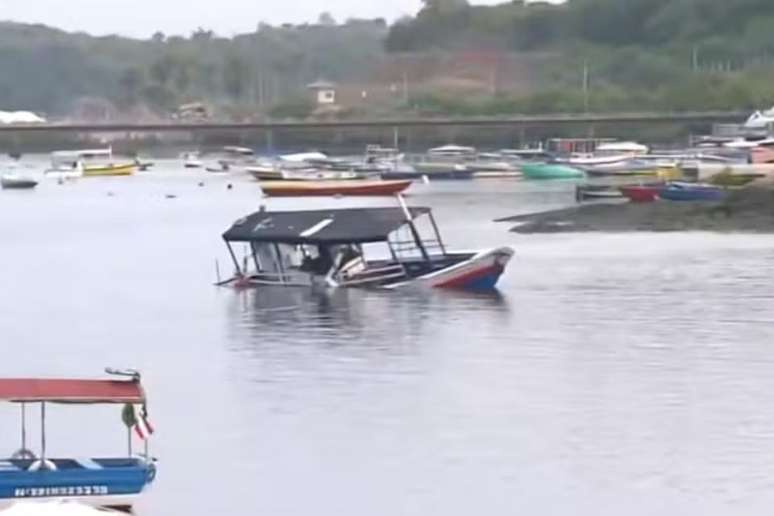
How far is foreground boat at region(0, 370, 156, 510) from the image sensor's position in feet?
60.7

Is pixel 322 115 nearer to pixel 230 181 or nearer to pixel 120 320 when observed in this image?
pixel 230 181

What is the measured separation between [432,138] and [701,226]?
314 feet

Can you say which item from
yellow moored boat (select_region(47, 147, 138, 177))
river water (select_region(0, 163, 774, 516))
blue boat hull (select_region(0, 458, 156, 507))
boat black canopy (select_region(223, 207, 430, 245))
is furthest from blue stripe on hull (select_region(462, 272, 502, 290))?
yellow moored boat (select_region(47, 147, 138, 177))

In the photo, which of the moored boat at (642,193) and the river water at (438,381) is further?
the moored boat at (642,193)

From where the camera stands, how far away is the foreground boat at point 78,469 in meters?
18.5

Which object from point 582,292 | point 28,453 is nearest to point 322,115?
point 582,292

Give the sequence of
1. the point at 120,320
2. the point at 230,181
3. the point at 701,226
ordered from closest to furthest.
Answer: the point at 120,320, the point at 701,226, the point at 230,181

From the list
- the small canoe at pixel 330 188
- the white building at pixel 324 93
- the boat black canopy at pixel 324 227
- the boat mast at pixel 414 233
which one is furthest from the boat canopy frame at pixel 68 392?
the white building at pixel 324 93

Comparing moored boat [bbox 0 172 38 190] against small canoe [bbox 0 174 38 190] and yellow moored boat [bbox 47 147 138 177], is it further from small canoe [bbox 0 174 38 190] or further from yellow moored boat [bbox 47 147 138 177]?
yellow moored boat [bbox 47 147 138 177]

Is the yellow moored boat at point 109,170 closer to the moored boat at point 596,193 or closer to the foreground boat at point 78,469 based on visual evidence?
the moored boat at point 596,193

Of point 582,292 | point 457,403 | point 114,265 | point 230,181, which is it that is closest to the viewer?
point 457,403

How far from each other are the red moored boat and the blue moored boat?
24 centimetres

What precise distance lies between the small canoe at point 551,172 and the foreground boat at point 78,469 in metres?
85.5

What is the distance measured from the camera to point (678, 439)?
24578 mm
